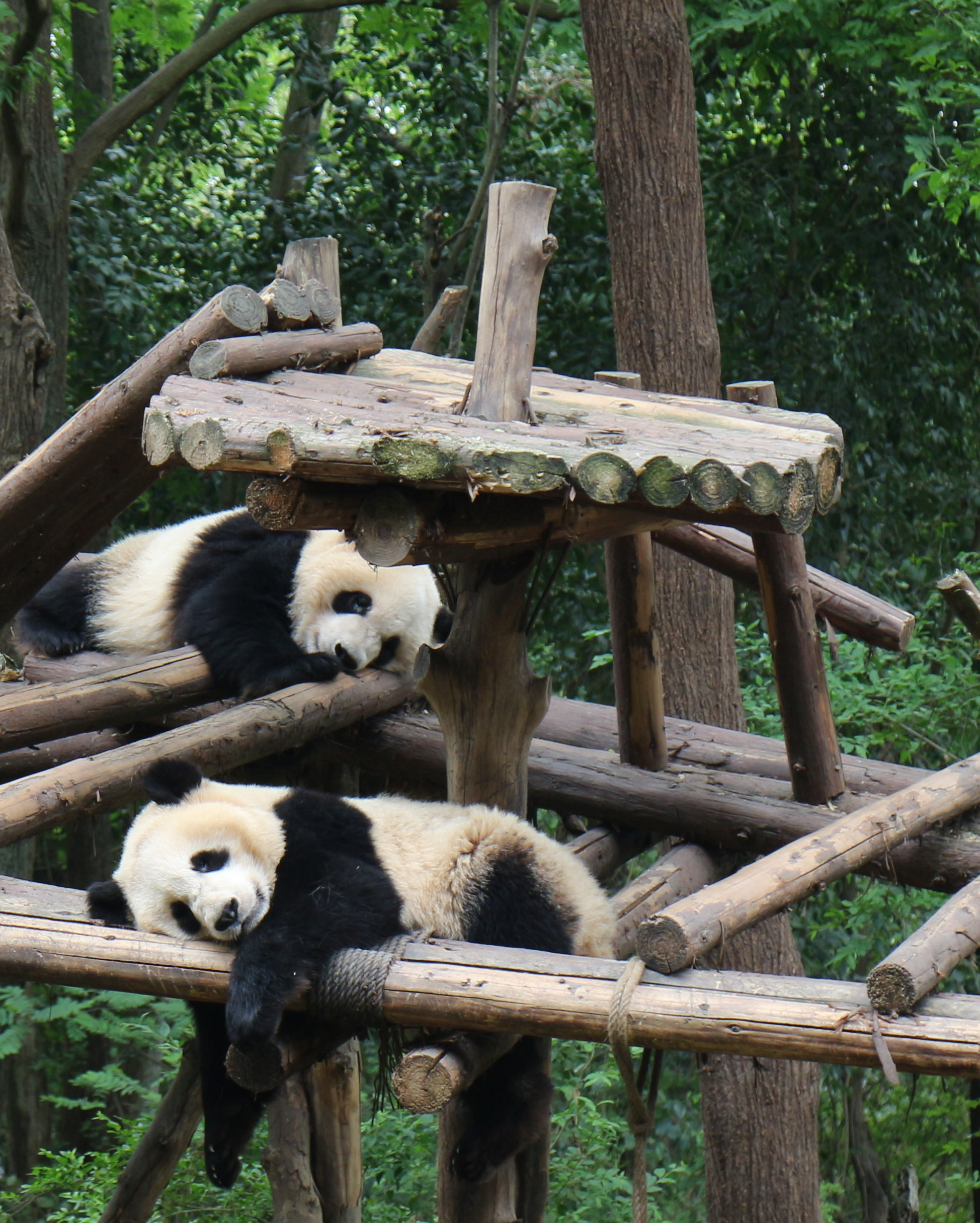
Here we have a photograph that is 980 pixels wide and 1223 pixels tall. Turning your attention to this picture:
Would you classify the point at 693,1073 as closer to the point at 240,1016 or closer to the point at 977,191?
the point at 977,191

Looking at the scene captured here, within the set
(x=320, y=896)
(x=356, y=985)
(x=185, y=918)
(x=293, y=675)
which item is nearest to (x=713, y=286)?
(x=293, y=675)

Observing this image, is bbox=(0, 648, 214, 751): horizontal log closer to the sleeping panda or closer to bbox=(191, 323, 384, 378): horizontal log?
the sleeping panda

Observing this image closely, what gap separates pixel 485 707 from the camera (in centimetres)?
313

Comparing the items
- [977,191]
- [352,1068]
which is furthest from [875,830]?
[977,191]

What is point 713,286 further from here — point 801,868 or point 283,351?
point 801,868

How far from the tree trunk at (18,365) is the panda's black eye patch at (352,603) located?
1.77 meters

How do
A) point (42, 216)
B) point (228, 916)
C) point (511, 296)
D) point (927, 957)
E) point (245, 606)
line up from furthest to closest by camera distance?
point (42, 216), point (245, 606), point (511, 296), point (228, 916), point (927, 957)

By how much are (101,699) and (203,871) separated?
0.95 metres

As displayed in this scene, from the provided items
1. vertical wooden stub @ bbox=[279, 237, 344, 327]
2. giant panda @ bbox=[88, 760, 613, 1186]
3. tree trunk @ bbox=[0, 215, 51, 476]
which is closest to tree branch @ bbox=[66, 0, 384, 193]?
tree trunk @ bbox=[0, 215, 51, 476]

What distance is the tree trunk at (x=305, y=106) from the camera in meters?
6.82

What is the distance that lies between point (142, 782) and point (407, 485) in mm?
862

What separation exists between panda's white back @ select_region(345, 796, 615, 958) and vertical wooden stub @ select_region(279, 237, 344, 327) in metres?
1.55

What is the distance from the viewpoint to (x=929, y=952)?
6.79ft

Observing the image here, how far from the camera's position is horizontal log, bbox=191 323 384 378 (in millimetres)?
2869
